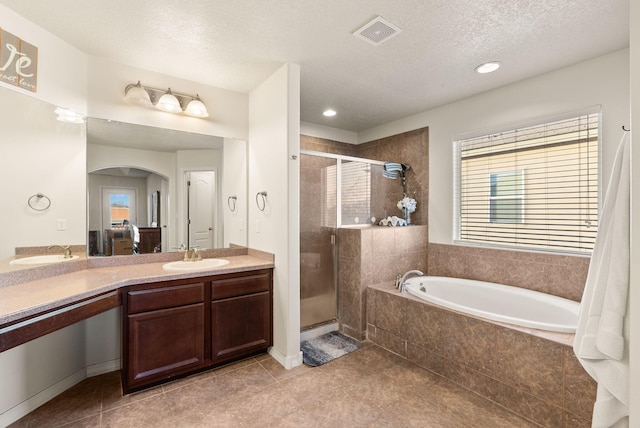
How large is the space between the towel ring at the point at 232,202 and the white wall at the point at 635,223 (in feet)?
9.16

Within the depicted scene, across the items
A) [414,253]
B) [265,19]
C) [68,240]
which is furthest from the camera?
[414,253]

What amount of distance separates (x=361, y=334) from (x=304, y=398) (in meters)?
1.10

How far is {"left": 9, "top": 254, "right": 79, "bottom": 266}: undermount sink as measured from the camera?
1924mm

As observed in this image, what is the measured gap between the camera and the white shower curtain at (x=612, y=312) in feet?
3.64

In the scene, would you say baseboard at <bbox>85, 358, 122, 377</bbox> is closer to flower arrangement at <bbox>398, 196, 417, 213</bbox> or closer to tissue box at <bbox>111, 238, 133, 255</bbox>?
tissue box at <bbox>111, 238, 133, 255</bbox>

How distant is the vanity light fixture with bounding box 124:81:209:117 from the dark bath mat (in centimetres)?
240

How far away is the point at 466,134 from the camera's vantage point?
10.7ft

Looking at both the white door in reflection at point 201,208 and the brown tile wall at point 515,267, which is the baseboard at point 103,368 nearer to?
the white door in reflection at point 201,208

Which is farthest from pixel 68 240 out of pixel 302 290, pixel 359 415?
pixel 359 415

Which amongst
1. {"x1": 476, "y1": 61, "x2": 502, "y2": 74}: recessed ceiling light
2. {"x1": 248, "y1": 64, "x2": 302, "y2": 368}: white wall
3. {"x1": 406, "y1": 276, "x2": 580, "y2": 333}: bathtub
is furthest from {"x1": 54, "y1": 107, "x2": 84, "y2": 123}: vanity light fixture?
{"x1": 476, "y1": 61, "x2": 502, "y2": 74}: recessed ceiling light

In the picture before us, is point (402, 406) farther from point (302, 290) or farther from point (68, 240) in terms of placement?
point (68, 240)

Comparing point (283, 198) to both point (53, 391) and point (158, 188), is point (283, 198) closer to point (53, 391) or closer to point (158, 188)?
point (158, 188)

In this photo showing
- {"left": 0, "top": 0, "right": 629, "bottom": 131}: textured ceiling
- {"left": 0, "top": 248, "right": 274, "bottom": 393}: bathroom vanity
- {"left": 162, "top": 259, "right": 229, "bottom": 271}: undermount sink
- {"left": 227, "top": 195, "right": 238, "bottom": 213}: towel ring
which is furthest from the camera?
{"left": 227, "top": 195, "right": 238, "bottom": 213}: towel ring

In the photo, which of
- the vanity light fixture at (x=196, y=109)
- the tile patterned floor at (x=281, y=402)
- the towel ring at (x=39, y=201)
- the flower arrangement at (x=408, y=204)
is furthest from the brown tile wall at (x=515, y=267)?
the towel ring at (x=39, y=201)
